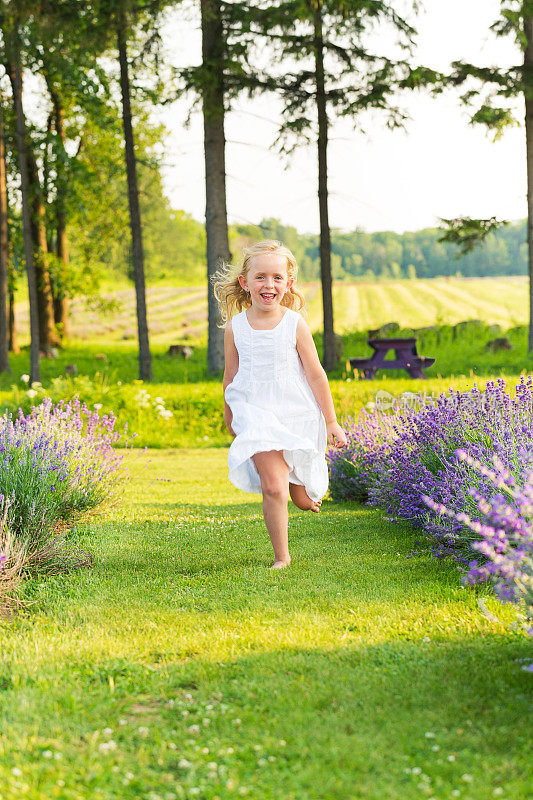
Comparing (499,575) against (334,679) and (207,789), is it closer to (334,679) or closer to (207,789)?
(334,679)

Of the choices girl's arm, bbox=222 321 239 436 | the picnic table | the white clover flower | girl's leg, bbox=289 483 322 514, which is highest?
girl's arm, bbox=222 321 239 436

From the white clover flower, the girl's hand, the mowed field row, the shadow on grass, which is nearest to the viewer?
the shadow on grass

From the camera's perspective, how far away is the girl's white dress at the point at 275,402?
15.2ft

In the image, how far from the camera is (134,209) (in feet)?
51.5

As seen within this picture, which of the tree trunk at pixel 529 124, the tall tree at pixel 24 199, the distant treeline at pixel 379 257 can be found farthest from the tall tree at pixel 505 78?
the distant treeline at pixel 379 257

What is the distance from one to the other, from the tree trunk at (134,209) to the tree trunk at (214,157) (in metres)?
→ 1.36

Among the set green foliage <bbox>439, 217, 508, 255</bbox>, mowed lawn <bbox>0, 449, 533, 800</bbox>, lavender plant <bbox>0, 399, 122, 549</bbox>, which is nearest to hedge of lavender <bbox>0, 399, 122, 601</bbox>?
lavender plant <bbox>0, 399, 122, 549</bbox>

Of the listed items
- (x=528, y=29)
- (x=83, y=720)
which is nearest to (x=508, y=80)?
(x=528, y=29)

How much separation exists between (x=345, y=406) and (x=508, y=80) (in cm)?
911

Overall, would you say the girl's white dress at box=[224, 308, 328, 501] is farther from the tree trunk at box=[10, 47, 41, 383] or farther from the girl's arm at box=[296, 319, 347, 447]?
the tree trunk at box=[10, 47, 41, 383]

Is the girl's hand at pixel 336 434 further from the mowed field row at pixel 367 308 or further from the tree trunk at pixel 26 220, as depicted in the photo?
the mowed field row at pixel 367 308

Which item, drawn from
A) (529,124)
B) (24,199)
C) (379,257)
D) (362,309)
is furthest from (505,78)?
(379,257)

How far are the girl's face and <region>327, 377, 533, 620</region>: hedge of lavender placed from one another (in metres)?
1.42

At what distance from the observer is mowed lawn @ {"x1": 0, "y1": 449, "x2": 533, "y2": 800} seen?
7.64 ft
